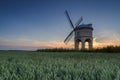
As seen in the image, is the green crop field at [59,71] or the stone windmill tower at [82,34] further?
the stone windmill tower at [82,34]

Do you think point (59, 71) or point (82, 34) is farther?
point (82, 34)

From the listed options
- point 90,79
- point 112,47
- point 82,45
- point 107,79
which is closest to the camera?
point 107,79

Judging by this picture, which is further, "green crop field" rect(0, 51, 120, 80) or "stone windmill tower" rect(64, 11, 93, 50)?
"stone windmill tower" rect(64, 11, 93, 50)

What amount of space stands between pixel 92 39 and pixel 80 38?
4.27 meters

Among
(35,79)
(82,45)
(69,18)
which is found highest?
(69,18)

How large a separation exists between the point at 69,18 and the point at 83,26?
4.76m

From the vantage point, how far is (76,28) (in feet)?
172

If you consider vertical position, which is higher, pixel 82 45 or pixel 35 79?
pixel 82 45

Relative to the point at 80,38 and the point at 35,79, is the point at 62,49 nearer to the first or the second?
the point at 80,38

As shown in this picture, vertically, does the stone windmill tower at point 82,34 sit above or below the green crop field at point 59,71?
above

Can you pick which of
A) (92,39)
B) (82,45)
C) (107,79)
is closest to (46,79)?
(107,79)

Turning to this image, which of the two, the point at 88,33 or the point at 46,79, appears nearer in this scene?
the point at 46,79

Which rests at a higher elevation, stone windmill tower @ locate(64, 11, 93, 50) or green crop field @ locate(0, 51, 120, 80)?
stone windmill tower @ locate(64, 11, 93, 50)

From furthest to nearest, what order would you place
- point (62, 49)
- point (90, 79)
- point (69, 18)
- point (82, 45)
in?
point (69, 18), point (82, 45), point (62, 49), point (90, 79)
